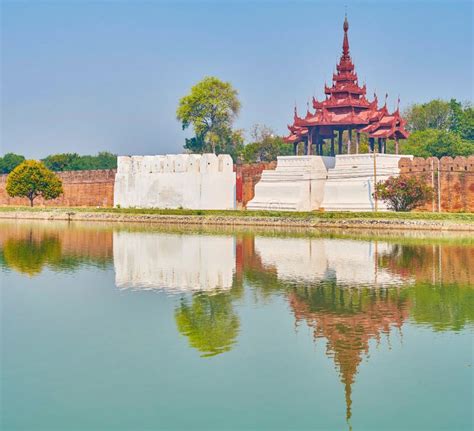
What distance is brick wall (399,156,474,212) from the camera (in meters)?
34.2

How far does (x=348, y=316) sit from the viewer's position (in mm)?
13055

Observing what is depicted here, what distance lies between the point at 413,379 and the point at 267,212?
25938mm

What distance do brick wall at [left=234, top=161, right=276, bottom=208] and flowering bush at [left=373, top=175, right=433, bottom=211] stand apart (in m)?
10.0

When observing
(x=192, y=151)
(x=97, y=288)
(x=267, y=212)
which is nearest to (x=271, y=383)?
(x=97, y=288)

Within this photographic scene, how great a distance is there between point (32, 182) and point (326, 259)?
3052cm

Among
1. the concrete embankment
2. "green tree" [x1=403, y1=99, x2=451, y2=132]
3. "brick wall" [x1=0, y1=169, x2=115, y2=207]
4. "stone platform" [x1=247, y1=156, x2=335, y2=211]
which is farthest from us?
"green tree" [x1=403, y1=99, x2=451, y2=132]

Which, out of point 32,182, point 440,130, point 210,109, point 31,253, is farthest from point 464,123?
point 31,253

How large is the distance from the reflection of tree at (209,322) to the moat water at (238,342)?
33 mm

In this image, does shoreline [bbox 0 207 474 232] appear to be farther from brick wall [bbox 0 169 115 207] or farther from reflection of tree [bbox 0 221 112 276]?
reflection of tree [bbox 0 221 112 276]

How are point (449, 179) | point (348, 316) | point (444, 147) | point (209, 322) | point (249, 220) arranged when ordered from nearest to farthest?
1. point (209, 322)
2. point (348, 316)
3. point (449, 179)
4. point (249, 220)
5. point (444, 147)

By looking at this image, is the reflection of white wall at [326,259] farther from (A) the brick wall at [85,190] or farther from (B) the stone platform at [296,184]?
(A) the brick wall at [85,190]

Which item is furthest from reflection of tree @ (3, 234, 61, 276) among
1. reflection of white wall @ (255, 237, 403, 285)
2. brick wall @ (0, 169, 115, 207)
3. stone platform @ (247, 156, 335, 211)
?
brick wall @ (0, 169, 115, 207)

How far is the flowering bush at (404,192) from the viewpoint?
33031 mm

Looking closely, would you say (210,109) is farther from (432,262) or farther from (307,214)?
(432,262)
